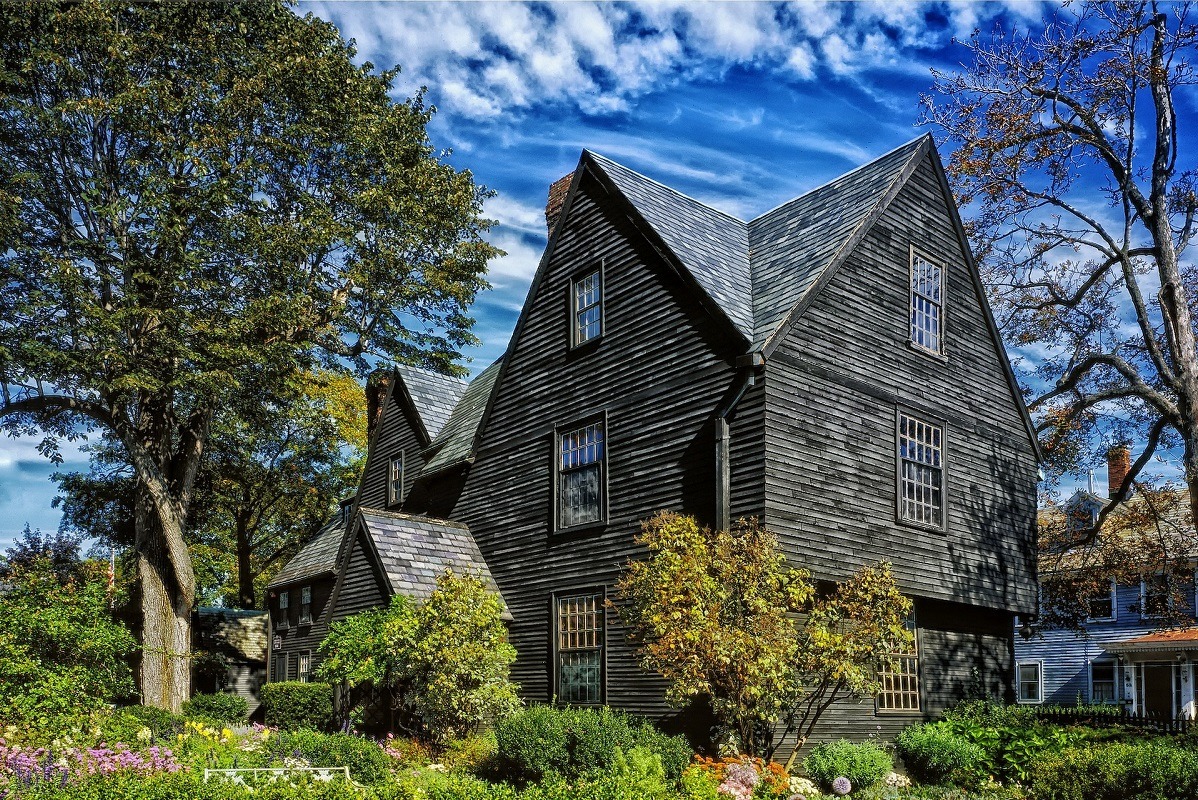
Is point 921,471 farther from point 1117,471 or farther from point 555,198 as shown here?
point 1117,471

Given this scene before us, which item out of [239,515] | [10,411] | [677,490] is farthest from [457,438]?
[239,515]

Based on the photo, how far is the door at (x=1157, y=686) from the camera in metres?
36.9

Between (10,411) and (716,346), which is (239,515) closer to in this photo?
(10,411)

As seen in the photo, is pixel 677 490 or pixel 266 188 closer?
pixel 677 490

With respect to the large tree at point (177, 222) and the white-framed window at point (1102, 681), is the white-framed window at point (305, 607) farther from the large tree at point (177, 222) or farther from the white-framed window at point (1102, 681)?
the white-framed window at point (1102, 681)

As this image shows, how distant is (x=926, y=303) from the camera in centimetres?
2073

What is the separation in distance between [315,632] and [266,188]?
13.2 metres

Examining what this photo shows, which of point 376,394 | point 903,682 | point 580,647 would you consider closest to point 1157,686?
point 903,682

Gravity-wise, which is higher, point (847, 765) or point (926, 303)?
point (926, 303)

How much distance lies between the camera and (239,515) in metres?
47.4

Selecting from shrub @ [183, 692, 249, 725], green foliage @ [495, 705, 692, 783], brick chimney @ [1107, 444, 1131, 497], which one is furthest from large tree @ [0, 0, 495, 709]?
brick chimney @ [1107, 444, 1131, 497]

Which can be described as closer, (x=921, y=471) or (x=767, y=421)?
(x=767, y=421)

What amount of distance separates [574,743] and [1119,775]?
775 centimetres

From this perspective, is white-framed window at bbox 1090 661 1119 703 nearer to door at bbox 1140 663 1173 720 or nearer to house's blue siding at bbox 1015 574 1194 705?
house's blue siding at bbox 1015 574 1194 705
